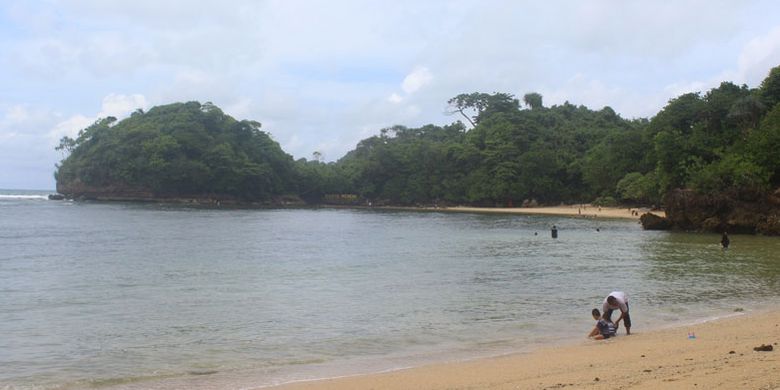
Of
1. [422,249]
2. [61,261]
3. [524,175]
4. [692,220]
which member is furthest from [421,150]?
[61,261]

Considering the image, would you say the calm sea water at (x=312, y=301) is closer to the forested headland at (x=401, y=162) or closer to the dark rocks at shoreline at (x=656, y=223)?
the dark rocks at shoreline at (x=656, y=223)

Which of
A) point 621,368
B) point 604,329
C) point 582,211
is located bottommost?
point 604,329

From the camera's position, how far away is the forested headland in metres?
96.6

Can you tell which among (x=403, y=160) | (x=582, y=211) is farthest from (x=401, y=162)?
(x=582, y=211)

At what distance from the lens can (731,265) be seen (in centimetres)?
2836

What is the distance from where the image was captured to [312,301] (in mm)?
20016

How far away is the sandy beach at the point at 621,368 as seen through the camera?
9.02 metres

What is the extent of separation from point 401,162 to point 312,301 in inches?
4057

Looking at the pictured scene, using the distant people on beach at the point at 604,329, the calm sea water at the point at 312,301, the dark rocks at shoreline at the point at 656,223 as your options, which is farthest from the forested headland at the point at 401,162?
the distant people on beach at the point at 604,329

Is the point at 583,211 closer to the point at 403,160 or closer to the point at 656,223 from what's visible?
the point at 656,223

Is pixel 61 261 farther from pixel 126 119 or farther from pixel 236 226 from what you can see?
pixel 126 119

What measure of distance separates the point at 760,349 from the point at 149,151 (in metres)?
117

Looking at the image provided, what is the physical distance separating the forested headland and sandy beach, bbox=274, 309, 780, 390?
2416 inches

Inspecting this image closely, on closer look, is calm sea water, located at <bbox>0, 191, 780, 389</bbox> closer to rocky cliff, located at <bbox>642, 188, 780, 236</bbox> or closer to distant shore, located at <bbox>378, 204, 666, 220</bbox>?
rocky cliff, located at <bbox>642, 188, 780, 236</bbox>
